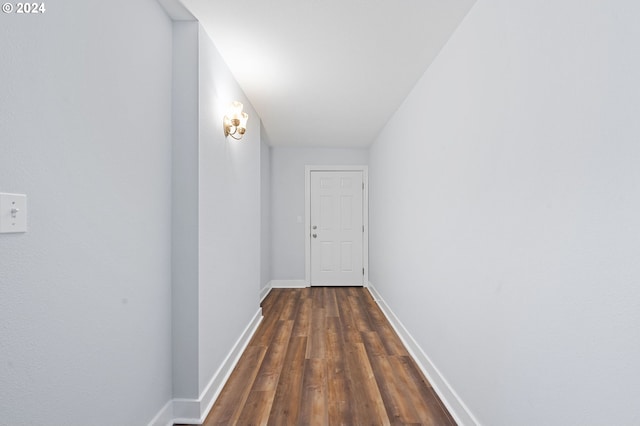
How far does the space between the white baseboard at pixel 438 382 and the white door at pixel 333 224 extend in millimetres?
2058

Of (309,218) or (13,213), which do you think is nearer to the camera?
(13,213)

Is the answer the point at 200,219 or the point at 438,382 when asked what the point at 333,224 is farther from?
the point at 200,219

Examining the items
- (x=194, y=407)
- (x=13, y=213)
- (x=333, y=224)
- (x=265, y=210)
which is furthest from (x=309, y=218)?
(x=13, y=213)

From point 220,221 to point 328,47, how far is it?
1436 millimetres

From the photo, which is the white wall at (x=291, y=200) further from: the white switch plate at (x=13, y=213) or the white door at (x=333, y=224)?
the white switch plate at (x=13, y=213)

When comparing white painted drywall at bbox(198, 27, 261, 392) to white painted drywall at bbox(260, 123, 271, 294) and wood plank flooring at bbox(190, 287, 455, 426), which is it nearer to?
wood plank flooring at bbox(190, 287, 455, 426)

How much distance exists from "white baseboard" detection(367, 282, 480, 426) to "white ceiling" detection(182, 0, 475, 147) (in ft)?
7.26

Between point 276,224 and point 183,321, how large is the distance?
3499 mm

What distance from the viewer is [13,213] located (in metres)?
0.88

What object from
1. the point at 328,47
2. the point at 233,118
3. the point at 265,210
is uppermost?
the point at 328,47

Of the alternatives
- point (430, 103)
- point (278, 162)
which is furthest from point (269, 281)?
point (430, 103)

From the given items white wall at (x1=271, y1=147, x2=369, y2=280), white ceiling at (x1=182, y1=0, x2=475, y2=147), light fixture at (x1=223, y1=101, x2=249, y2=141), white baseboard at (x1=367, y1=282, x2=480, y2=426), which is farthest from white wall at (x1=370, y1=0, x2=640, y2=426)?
white wall at (x1=271, y1=147, x2=369, y2=280)

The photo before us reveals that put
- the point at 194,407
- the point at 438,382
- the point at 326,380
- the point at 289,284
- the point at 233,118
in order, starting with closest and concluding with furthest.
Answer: the point at 194,407, the point at 438,382, the point at 326,380, the point at 233,118, the point at 289,284

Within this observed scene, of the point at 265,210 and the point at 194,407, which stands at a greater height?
the point at 265,210
